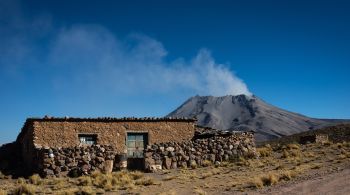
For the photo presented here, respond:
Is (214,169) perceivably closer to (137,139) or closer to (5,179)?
(137,139)

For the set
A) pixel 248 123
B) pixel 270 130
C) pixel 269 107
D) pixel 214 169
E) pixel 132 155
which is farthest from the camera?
pixel 269 107

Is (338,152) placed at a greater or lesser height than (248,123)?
lesser

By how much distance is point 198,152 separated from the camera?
86.3ft

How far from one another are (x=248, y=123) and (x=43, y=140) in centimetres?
12550

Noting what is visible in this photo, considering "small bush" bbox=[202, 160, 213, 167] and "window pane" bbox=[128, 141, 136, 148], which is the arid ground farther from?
"window pane" bbox=[128, 141, 136, 148]

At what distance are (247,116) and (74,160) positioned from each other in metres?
141

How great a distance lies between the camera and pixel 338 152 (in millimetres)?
27188

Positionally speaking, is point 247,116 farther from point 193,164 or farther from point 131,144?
point 193,164

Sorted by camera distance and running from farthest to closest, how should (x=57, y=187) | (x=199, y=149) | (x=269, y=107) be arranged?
1. (x=269, y=107)
2. (x=199, y=149)
3. (x=57, y=187)

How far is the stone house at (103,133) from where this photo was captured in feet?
88.6

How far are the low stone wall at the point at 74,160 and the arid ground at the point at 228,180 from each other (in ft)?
Result: 3.38

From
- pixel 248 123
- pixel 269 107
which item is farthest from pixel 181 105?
pixel 248 123

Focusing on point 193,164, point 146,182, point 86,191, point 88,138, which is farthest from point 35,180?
point 193,164

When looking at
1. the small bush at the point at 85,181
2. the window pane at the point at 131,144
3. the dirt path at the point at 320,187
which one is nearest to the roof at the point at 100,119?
the window pane at the point at 131,144
